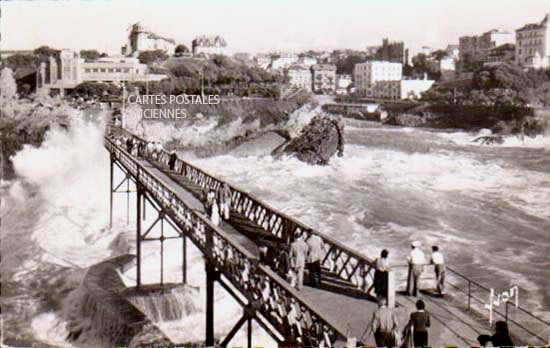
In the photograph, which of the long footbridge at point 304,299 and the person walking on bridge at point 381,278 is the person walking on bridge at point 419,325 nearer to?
the long footbridge at point 304,299

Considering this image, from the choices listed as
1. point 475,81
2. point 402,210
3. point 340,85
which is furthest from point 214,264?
point 340,85

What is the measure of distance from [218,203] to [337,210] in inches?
656

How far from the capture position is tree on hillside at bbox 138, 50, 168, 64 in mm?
91562

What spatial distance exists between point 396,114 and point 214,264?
6165 centimetres

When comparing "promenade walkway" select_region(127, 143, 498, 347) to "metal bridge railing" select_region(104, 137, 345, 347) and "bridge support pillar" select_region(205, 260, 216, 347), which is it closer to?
"metal bridge railing" select_region(104, 137, 345, 347)

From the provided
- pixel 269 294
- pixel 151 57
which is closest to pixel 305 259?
pixel 269 294

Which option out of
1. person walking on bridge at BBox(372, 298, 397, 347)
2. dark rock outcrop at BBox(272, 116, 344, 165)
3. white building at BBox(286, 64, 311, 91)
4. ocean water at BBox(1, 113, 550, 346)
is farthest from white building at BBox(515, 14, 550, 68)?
white building at BBox(286, 64, 311, 91)

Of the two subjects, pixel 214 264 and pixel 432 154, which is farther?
pixel 432 154

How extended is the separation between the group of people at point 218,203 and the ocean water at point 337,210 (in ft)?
9.39

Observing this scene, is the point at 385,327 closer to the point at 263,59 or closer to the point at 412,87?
the point at 412,87

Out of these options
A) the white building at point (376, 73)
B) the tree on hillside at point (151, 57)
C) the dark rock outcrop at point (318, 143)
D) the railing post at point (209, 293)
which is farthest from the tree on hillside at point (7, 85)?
the railing post at point (209, 293)

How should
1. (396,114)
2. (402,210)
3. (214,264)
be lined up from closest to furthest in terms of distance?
(214,264) < (402,210) < (396,114)

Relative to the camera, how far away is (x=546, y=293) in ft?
61.5

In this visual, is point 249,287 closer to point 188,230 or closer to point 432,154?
point 188,230
